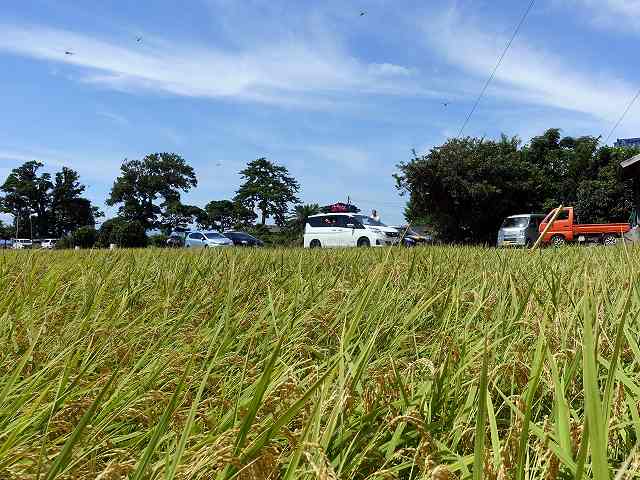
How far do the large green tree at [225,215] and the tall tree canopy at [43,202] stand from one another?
19.9m

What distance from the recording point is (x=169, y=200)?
8038 centimetres

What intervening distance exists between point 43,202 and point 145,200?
1465cm

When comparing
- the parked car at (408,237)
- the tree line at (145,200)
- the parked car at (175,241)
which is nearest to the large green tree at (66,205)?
the tree line at (145,200)

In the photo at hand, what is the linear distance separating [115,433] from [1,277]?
6.65 feet

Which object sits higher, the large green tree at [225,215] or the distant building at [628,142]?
the distant building at [628,142]

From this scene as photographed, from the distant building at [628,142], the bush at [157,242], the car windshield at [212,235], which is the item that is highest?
the distant building at [628,142]

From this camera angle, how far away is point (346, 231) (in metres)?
22.7

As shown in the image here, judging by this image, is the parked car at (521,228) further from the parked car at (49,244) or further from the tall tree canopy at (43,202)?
the tall tree canopy at (43,202)

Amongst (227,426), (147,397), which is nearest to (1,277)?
(147,397)

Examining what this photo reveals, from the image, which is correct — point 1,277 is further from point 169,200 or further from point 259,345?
point 169,200

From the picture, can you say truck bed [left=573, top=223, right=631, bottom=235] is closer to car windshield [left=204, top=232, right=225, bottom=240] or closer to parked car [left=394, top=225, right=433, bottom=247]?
car windshield [left=204, top=232, right=225, bottom=240]

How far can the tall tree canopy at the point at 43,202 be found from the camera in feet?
255

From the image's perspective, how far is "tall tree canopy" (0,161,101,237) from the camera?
255ft

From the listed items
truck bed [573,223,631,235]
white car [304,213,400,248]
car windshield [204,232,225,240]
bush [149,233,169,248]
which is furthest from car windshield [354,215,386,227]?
truck bed [573,223,631,235]
